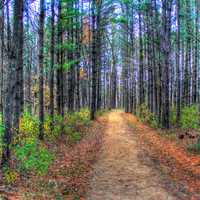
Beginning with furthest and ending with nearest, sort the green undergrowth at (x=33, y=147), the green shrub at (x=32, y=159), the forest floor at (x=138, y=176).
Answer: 1. the green shrub at (x=32, y=159)
2. the green undergrowth at (x=33, y=147)
3. the forest floor at (x=138, y=176)

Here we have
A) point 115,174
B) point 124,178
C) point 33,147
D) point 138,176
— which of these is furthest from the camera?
point 33,147

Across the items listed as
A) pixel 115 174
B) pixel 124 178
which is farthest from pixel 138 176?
pixel 115 174

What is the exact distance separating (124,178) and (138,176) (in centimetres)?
41

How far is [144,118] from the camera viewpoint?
103 feet

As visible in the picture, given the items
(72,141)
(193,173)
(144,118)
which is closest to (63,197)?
(193,173)

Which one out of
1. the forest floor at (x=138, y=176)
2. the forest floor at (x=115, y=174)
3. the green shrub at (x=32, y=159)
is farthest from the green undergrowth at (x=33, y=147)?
the forest floor at (x=138, y=176)

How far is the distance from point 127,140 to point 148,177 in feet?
24.7

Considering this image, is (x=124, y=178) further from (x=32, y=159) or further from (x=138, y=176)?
(x=32, y=159)

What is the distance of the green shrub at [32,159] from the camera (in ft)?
34.5

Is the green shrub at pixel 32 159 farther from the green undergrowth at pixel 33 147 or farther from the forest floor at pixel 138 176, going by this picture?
the forest floor at pixel 138 176

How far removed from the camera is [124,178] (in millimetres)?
10688

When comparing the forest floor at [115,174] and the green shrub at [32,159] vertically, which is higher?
the green shrub at [32,159]

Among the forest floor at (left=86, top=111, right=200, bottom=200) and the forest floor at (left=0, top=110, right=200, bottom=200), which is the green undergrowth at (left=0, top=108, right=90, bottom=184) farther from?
the forest floor at (left=86, top=111, right=200, bottom=200)

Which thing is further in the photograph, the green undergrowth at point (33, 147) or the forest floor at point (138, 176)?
the green undergrowth at point (33, 147)
